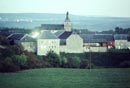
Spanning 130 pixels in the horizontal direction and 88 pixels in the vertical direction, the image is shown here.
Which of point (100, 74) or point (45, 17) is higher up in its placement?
point (45, 17)

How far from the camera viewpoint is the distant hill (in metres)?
8.95

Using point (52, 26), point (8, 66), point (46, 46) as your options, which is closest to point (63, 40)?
point (52, 26)

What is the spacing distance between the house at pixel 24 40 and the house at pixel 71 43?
54cm

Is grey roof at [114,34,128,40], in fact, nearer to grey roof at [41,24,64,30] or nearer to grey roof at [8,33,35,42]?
grey roof at [41,24,64,30]

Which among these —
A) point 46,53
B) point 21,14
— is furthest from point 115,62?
point 21,14

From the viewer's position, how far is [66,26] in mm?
10008

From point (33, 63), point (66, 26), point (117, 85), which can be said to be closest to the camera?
point (117, 85)

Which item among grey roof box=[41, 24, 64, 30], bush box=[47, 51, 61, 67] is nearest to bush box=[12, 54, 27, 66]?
bush box=[47, 51, 61, 67]

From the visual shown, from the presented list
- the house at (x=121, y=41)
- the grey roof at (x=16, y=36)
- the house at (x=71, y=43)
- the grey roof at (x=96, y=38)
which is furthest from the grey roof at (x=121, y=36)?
the grey roof at (x=16, y=36)

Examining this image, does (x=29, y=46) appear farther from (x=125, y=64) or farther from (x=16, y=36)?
(x=125, y=64)

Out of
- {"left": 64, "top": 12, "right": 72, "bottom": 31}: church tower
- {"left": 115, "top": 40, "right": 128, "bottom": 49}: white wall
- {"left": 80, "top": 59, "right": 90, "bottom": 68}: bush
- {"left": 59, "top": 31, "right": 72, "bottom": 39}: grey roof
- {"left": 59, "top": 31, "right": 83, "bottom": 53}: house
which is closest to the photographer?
{"left": 64, "top": 12, "right": 72, "bottom": 31}: church tower

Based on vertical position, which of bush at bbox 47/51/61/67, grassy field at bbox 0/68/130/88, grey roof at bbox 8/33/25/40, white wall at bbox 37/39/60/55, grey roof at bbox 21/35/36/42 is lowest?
grassy field at bbox 0/68/130/88

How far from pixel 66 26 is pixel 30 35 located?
840 millimetres

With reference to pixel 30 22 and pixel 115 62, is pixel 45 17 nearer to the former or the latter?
pixel 30 22
